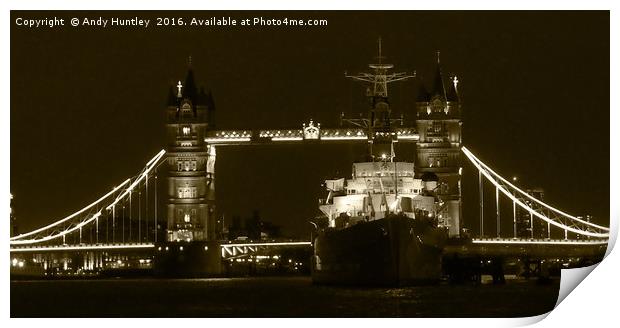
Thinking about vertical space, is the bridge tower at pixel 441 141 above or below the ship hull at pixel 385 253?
above

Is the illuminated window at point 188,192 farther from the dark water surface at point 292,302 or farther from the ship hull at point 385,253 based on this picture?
the ship hull at point 385,253

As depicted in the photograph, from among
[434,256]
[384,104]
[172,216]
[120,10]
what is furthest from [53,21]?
[172,216]

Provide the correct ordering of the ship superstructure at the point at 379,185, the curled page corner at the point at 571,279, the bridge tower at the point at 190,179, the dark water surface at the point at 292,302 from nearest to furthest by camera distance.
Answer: the curled page corner at the point at 571,279 < the dark water surface at the point at 292,302 < the ship superstructure at the point at 379,185 < the bridge tower at the point at 190,179

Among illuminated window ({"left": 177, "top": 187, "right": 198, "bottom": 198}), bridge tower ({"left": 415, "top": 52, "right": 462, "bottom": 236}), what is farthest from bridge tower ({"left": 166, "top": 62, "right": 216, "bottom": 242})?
bridge tower ({"left": 415, "top": 52, "right": 462, "bottom": 236})

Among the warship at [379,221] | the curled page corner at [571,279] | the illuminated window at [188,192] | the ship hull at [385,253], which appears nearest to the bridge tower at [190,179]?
the illuminated window at [188,192]

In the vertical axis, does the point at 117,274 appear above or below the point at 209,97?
below

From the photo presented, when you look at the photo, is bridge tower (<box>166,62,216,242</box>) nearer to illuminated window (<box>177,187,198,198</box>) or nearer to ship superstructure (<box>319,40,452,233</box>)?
illuminated window (<box>177,187,198,198</box>)
